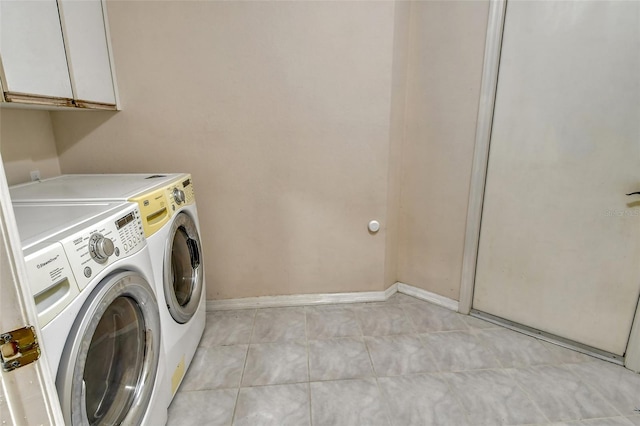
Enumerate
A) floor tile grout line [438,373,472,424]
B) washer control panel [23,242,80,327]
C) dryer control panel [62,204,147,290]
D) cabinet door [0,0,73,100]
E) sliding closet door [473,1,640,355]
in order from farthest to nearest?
sliding closet door [473,1,640,355]
floor tile grout line [438,373,472,424]
cabinet door [0,0,73,100]
dryer control panel [62,204,147,290]
washer control panel [23,242,80,327]

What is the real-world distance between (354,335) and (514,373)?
854 millimetres

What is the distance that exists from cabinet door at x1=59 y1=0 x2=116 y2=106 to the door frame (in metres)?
2.10

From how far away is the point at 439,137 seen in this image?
7.05 ft

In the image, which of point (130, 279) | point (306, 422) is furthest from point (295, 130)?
point (306, 422)

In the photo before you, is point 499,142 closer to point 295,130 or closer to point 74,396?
Result: point 295,130

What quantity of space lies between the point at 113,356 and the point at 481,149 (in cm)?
205

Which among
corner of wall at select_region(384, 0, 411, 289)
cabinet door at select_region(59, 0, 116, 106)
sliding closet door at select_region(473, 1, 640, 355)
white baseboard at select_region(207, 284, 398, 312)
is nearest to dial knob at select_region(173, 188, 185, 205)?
cabinet door at select_region(59, 0, 116, 106)

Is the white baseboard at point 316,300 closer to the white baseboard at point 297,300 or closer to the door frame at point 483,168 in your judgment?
the white baseboard at point 297,300

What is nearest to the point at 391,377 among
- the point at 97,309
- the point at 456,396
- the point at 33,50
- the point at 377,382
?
the point at 377,382

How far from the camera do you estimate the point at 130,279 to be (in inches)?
43.9

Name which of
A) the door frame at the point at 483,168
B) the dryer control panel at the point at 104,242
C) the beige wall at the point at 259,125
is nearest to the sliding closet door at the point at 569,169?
the door frame at the point at 483,168

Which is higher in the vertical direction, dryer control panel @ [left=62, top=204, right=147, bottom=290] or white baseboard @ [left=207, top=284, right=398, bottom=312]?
dryer control panel @ [left=62, top=204, right=147, bottom=290]

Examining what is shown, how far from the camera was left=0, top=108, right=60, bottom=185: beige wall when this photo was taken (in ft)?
5.37

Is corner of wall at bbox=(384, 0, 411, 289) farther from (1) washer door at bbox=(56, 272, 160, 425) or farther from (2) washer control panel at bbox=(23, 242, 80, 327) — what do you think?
(2) washer control panel at bbox=(23, 242, 80, 327)
